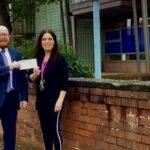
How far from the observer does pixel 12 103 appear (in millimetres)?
6617

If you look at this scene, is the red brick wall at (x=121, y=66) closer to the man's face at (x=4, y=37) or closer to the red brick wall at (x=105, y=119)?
the red brick wall at (x=105, y=119)

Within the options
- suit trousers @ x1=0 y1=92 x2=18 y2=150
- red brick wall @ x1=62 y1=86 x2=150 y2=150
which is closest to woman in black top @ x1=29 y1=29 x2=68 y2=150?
suit trousers @ x1=0 y1=92 x2=18 y2=150

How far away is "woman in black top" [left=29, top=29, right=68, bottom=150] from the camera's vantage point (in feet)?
20.7

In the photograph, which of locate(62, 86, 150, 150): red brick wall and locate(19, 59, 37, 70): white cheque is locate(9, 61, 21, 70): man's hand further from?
locate(62, 86, 150, 150): red brick wall

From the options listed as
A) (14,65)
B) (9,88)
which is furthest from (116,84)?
(9,88)

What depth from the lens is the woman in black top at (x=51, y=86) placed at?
6.30 metres

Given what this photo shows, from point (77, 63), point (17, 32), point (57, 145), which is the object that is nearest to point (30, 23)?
point (17, 32)

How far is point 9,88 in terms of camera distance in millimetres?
6555

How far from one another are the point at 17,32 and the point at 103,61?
6234mm

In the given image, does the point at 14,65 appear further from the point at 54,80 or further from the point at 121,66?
the point at 121,66

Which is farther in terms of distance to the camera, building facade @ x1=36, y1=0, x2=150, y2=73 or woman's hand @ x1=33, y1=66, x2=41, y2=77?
building facade @ x1=36, y1=0, x2=150, y2=73

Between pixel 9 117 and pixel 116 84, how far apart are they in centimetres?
153

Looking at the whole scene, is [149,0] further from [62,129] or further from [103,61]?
[62,129]

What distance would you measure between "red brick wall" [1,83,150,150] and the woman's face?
703 mm
